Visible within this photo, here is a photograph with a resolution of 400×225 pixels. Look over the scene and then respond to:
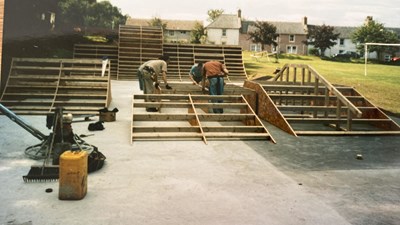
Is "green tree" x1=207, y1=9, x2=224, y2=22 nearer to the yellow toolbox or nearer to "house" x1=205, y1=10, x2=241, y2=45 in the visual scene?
"house" x1=205, y1=10, x2=241, y2=45

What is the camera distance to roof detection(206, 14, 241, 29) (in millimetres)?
78062

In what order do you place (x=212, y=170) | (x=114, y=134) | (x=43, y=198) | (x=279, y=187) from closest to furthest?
(x=43, y=198) → (x=279, y=187) → (x=212, y=170) → (x=114, y=134)

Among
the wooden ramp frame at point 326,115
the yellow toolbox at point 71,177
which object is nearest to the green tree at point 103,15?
the wooden ramp frame at point 326,115

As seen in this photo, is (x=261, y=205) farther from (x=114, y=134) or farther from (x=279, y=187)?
(x=114, y=134)

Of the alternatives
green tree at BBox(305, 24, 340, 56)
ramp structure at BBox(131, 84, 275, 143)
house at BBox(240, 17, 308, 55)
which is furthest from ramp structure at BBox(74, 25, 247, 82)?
house at BBox(240, 17, 308, 55)

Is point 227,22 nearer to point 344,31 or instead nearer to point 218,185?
point 344,31

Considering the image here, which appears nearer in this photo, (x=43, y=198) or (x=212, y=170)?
(x=43, y=198)

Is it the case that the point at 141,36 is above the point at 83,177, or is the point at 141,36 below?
above

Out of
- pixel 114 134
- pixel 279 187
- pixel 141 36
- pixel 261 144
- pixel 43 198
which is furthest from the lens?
pixel 141 36

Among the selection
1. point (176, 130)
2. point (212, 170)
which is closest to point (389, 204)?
point (212, 170)

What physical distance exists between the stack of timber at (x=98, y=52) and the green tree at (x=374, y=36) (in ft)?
164

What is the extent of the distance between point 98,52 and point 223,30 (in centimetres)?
5450

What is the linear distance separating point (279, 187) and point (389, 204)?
4.87ft

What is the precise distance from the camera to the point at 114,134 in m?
9.06
